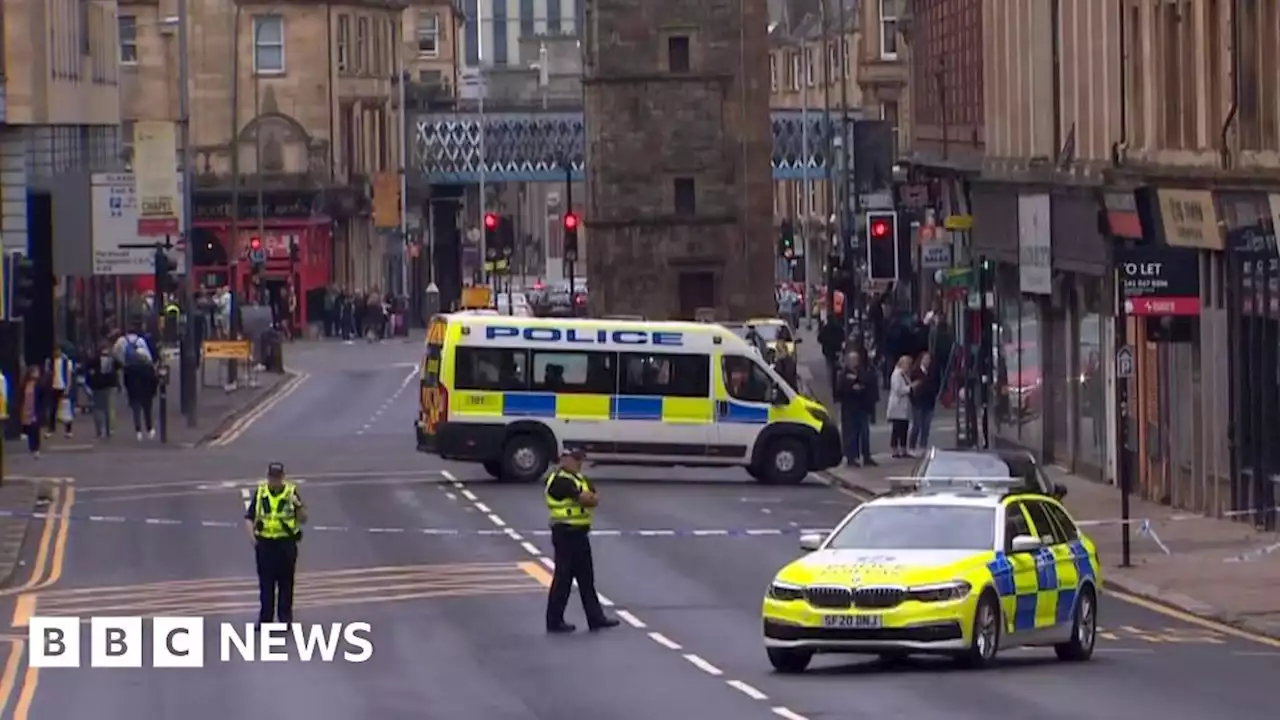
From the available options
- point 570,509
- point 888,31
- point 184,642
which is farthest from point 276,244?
point 570,509

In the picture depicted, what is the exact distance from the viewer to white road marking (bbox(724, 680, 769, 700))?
20341 millimetres

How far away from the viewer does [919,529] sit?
22.5 m

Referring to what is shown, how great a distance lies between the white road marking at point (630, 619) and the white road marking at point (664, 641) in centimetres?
62

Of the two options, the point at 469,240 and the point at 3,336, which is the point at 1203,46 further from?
the point at 469,240

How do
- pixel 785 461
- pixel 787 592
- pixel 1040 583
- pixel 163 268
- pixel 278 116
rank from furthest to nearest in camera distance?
pixel 278 116 → pixel 163 268 → pixel 785 461 → pixel 1040 583 → pixel 787 592

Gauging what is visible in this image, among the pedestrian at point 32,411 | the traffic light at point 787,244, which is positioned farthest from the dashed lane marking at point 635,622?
the traffic light at point 787,244

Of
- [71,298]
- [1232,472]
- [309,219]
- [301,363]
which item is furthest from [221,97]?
[1232,472]

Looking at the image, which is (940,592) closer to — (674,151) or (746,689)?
(746,689)

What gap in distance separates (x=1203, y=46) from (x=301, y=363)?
51249 mm

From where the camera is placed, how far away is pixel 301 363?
282ft

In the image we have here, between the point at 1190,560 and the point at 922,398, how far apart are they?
16686 millimetres

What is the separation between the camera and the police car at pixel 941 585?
69.7ft

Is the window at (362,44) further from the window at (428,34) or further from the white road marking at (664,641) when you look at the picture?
the white road marking at (664,641)

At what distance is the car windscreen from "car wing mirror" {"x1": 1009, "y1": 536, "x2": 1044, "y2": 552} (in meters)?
0.16
